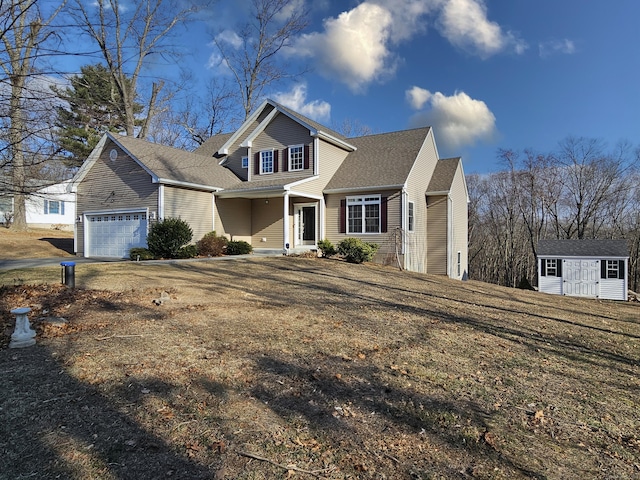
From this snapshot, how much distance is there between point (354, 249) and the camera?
15.4 metres

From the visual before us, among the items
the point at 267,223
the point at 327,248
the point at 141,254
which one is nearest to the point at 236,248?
the point at 267,223

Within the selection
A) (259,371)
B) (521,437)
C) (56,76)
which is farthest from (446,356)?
(56,76)

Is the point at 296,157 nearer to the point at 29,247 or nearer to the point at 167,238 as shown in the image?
the point at 167,238

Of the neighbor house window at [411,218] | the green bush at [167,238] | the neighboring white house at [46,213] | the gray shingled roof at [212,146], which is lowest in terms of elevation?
the green bush at [167,238]

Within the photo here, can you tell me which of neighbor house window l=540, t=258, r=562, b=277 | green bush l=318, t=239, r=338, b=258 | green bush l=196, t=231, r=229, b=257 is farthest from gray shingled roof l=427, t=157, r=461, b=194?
green bush l=196, t=231, r=229, b=257

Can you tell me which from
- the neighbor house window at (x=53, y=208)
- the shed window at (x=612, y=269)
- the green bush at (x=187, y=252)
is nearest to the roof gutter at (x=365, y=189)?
the green bush at (x=187, y=252)

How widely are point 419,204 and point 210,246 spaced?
988cm

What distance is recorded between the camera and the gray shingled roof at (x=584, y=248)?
22.2 m

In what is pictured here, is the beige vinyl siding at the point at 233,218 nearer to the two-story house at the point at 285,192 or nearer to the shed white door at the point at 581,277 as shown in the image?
the two-story house at the point at 285,192

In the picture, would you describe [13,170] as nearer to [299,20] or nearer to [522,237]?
[299,20]

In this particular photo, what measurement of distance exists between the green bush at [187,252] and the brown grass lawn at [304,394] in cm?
778

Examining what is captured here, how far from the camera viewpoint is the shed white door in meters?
22.4

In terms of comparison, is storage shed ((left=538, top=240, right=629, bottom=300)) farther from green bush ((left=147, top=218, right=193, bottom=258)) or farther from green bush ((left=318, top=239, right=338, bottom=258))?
green bush ((left=147, top=218, right=193, bottom=258))

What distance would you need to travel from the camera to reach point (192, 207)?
16.8 meters
